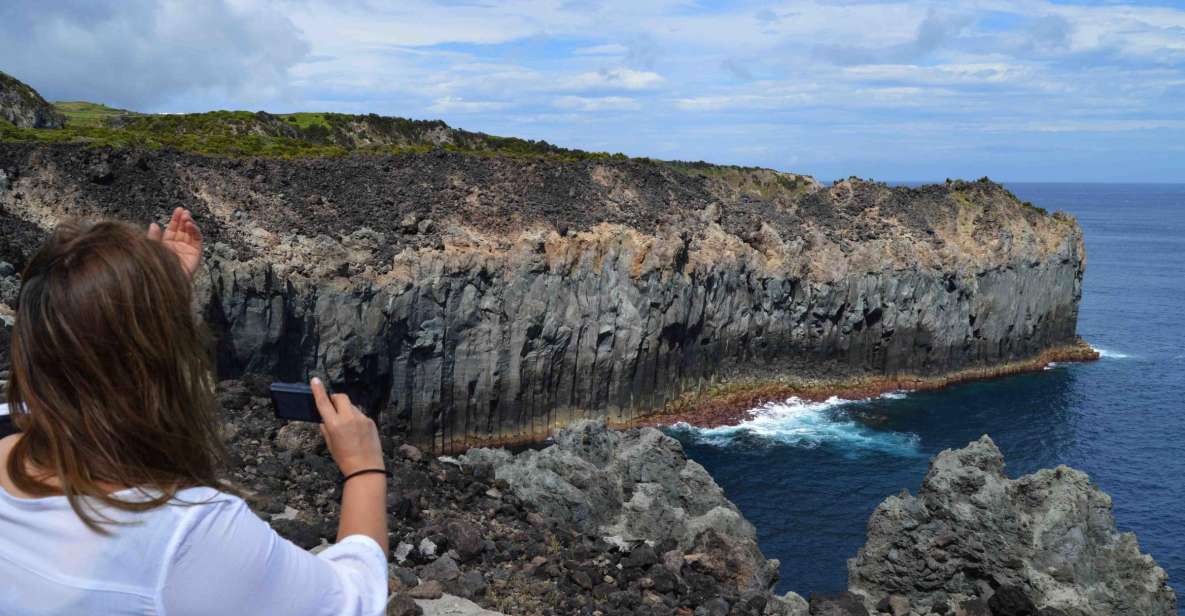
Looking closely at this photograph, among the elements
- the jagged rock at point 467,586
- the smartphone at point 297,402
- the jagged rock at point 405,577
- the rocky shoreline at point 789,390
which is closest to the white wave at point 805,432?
the rocky shoreline at point 789,390

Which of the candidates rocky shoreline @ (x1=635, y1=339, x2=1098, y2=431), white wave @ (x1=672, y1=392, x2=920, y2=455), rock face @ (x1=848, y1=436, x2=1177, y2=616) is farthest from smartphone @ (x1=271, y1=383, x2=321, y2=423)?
rocky shoreline @ (x1=635, y1=339, x2=1098, y2=431)

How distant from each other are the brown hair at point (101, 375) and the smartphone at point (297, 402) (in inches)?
29.9

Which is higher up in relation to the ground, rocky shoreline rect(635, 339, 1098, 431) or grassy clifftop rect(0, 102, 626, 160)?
grassy clifftop rect(0, 102, 626, 160)

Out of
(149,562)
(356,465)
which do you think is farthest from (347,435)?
(149,562)

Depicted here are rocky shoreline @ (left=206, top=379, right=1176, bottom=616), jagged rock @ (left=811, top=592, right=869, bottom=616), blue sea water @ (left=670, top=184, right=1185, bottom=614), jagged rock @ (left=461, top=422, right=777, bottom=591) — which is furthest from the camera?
blue sea water @ (left=670, top=184, right=1185, bottom=614)

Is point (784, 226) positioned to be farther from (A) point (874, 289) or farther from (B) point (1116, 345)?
(B) point (1116, 345)

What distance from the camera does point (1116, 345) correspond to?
83.1 meters

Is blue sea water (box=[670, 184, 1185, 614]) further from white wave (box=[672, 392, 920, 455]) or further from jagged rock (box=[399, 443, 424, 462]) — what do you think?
jagged rock (box=[399, 443, 424, 462])

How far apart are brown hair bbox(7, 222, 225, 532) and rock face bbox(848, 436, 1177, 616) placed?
22.0 metres

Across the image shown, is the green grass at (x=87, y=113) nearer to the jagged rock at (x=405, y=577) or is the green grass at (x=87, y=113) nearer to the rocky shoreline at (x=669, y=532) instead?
the rocky shoreline at (x=669, y=532)

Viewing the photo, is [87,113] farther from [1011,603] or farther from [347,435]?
[347,435]

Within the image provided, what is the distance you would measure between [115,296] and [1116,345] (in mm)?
94715

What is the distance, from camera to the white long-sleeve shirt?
9.62ft

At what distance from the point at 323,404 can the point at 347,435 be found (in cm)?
19
